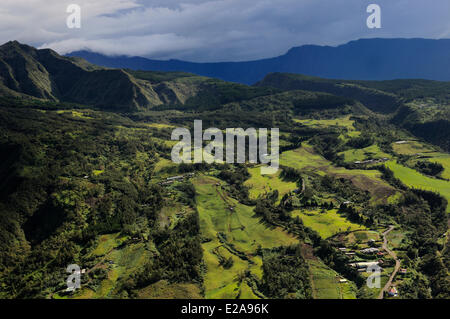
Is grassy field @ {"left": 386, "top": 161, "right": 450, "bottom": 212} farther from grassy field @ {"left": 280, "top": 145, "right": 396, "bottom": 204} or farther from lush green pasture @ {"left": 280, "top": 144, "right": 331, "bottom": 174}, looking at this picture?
lush green pasture @ {"left": 280, "top": 144, "right": 331, "bottom": 174}

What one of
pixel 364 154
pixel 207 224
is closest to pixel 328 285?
pixel 207 224

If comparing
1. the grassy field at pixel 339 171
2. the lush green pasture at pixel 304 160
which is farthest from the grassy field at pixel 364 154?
the lush green pasture at pixel 304 160

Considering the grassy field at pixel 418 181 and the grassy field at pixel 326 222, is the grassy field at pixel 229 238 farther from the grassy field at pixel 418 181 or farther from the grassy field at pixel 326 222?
the grassy field at pixel 418 181

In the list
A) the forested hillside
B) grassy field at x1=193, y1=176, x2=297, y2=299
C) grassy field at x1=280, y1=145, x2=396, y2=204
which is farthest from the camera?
grassy field at x1=280, y1=145, x2=396, y2=204

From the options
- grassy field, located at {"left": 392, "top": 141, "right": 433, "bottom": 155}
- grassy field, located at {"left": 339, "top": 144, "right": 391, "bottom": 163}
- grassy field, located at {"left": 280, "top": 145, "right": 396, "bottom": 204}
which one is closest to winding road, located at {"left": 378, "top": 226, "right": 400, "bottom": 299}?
grassy field, located at {"left": 280, "top": 145, "right": 396, "bottom": 204}

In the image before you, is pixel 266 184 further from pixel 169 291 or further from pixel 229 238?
pixel 169 291
